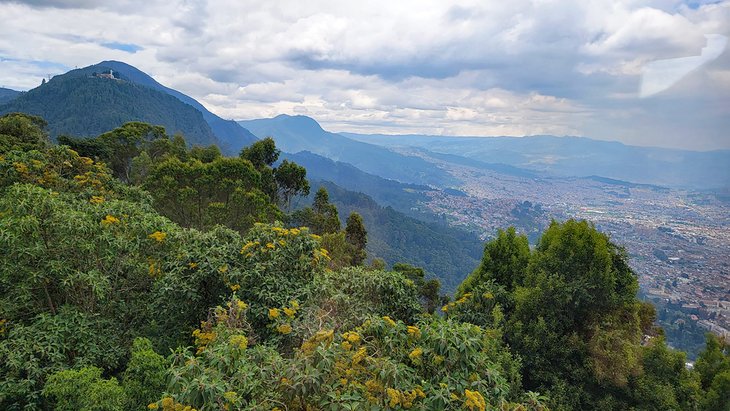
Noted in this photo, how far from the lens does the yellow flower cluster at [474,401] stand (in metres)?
3.04

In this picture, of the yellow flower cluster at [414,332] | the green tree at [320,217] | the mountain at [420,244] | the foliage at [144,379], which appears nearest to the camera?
the yellow flower cluster at [414,332]

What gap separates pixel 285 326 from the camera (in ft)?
15.4

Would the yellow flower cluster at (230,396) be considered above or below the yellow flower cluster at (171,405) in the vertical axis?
above

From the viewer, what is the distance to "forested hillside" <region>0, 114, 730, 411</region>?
3.32 metres

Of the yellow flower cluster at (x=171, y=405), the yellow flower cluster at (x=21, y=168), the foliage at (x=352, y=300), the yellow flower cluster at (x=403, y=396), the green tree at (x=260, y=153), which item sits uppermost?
the green tree at (x=260, y=153)

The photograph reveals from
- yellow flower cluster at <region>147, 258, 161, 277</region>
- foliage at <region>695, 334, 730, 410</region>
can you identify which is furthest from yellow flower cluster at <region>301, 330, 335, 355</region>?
foliage at <region>695, 334, 730, 410</region>

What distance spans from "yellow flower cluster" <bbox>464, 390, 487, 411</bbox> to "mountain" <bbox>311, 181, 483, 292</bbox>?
213 feet

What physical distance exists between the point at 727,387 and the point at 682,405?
1.01 m

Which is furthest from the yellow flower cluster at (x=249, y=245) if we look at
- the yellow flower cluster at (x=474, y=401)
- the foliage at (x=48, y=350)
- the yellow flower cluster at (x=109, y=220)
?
the yellow flower cluster at (x=474, y=401)

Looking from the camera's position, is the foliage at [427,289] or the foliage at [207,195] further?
the foliage at [427,289]

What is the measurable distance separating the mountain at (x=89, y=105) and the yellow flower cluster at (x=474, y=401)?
102 meters

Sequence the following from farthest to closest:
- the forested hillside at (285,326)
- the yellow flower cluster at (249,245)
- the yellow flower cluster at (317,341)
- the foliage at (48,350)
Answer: the yellow flower cluster at (249,245), the foliage at (48,350), the yellow flower cluster at (317,341), the forested hillside at (285,326)

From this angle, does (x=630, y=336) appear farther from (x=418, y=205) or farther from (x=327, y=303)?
(x=418, y=205)

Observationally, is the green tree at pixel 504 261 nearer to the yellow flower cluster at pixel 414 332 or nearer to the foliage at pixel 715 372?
the foliage at pixel 715 372
